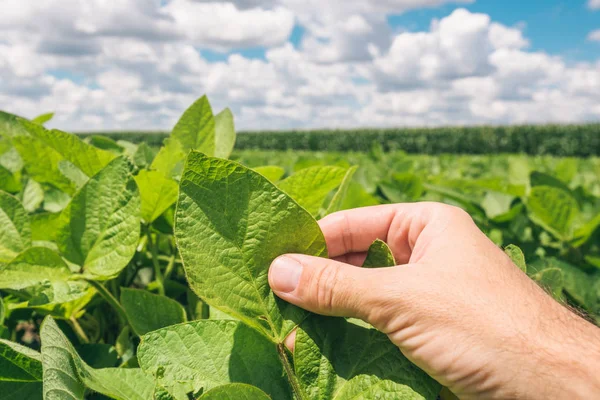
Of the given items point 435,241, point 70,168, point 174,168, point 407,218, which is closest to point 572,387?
point 435,241

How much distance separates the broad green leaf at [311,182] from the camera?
1129 millimetres

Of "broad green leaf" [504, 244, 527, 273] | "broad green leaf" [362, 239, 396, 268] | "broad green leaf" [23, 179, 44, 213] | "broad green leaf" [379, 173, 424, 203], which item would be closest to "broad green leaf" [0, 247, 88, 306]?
"broad green leaf" [362, 239, 396, 268]

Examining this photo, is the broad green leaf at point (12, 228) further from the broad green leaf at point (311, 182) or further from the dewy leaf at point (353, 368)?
the dewy leaf at point (353, 368)

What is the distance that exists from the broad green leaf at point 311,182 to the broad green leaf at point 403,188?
3.65 ft

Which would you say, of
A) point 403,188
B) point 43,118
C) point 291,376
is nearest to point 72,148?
point 291,376

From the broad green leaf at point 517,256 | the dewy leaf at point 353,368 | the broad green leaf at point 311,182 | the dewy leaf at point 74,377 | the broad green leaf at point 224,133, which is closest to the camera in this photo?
the dewy leaf at point 74,377

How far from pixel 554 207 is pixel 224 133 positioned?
49.2 inches

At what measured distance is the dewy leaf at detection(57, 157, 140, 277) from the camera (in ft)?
3.56

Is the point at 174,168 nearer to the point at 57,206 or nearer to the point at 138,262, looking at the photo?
the point at 138,262

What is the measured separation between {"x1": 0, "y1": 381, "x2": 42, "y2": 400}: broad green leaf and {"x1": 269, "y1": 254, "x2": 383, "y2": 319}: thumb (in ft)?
1.46

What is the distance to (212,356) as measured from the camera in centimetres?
85

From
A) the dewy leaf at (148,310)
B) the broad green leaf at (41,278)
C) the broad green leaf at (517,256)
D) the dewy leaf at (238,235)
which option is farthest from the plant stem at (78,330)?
the broad green leaf at (517,256)

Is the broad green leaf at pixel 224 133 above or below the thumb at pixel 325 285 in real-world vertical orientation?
above

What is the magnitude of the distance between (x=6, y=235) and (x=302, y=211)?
31.8 inches
